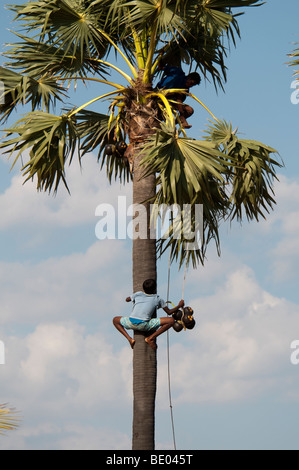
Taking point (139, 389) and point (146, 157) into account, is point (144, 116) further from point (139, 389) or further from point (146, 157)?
point (139, 389)

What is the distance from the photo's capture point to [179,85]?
1468cm

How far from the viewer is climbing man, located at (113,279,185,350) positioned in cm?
1306

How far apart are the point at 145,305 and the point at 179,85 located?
4187 mm

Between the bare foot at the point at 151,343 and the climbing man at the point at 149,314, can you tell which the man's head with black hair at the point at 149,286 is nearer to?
the climbing man at the point at 149,314

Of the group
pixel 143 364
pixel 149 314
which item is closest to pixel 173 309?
pixel 149 314

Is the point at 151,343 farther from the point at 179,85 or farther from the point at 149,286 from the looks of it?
the point at 179,85

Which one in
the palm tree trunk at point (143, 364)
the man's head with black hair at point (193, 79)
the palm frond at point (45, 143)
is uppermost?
the man's head with black hair at point (193, 79)

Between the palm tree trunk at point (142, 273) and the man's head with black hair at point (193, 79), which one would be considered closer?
the palm tree trunk at point (142, 273)

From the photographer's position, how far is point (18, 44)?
15312 millimetres

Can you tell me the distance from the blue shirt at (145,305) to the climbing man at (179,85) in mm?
3183

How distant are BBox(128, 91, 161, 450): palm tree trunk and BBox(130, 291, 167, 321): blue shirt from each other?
0.83ft

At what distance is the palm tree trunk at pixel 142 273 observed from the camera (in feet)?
42.8

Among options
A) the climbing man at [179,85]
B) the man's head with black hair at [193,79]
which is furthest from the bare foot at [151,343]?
the man's head with black hair at [193,79]

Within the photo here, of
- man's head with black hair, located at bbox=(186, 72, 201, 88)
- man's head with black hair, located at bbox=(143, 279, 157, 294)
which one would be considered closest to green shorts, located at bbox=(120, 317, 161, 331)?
man's head with black hair, located at bbox=(143, 279, 157, 294)
